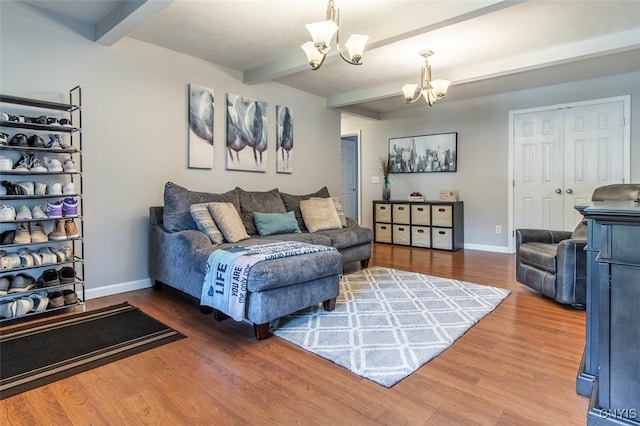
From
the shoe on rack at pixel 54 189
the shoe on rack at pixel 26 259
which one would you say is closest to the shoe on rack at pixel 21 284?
the shoe on rack at pixel 26 259

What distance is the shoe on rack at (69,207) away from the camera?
268 centimetres

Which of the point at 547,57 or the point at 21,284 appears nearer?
the point at 21,284

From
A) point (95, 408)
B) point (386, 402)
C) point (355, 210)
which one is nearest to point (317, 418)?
point (386, 402)

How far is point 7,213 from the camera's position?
244 centimetres

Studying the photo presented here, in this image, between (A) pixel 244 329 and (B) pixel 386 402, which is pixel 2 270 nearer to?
(A) pixel 244 329

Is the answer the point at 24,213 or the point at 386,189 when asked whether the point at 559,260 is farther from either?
the point at 24,213

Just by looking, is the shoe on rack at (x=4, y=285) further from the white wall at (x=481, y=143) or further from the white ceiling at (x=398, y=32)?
the white wall at (x=481, y=143)

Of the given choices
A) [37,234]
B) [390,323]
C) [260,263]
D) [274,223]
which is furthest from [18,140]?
[390,323]

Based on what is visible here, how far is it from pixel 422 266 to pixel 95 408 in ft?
11.7

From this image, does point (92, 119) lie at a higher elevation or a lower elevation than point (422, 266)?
higher

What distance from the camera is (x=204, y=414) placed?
4.92 feet

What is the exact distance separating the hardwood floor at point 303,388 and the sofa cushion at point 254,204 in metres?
1.41

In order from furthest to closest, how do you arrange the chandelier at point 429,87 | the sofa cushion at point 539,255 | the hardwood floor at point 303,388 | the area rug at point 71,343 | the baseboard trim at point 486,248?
the baseboard trim at point 486,248 → the chandelier at point 429,87 → the sofa cushion at point 539,255 → the area rug at point 71,343 → the hardwood floor at point 303,388

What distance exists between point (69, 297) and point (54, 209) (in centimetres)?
69
